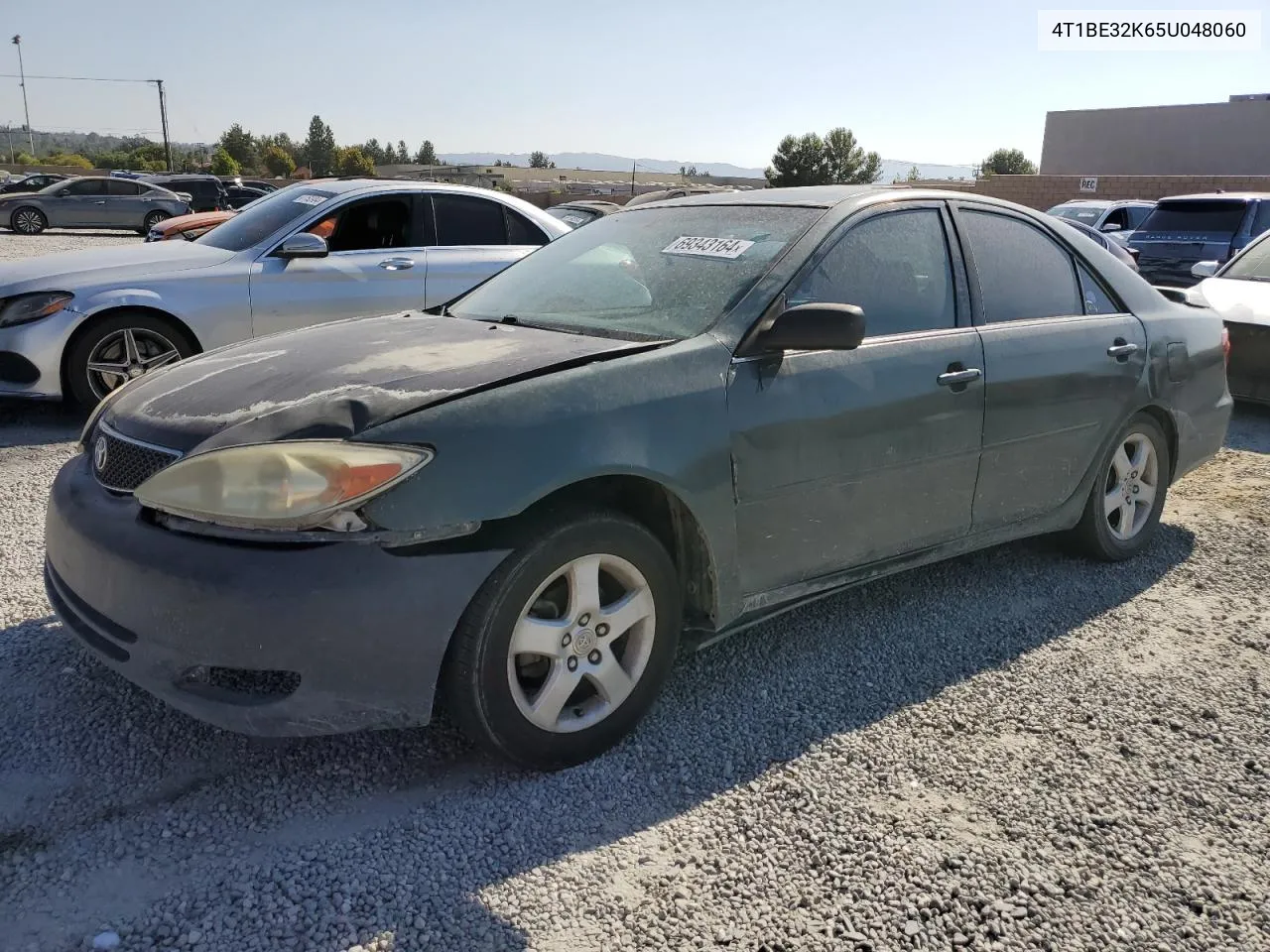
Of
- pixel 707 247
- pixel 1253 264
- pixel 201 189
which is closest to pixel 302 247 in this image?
pixel 707 247

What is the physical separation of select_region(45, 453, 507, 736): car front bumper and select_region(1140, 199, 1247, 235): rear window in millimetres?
14052

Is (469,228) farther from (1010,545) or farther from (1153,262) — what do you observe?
(1153,262)

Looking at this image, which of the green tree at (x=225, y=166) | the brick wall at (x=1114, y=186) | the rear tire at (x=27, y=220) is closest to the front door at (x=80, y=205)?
the rear tire at (x=27, y=220)

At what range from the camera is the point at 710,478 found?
2893 millimetres

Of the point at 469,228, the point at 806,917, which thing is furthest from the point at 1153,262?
the point at 806,917

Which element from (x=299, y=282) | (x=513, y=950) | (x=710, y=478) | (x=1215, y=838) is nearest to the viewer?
(x=513, y=950)

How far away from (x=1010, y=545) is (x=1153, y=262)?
10396 millimetres

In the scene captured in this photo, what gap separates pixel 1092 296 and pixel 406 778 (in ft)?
11.2

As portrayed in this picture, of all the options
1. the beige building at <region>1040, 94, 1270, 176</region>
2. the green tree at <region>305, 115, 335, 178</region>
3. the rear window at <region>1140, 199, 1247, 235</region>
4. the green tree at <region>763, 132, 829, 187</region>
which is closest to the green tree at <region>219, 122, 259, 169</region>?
the green tree at <region>305, 115, 335, 178</region>

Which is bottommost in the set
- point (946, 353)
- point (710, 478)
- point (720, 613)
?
point (720, 613)

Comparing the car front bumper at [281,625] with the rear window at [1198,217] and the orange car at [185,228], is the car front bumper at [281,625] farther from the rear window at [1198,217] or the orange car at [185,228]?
the rear window at [1198,217]

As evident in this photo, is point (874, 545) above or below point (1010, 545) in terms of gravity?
above

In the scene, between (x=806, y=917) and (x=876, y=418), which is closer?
(x=806, y=917)

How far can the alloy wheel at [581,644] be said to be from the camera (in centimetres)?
267
